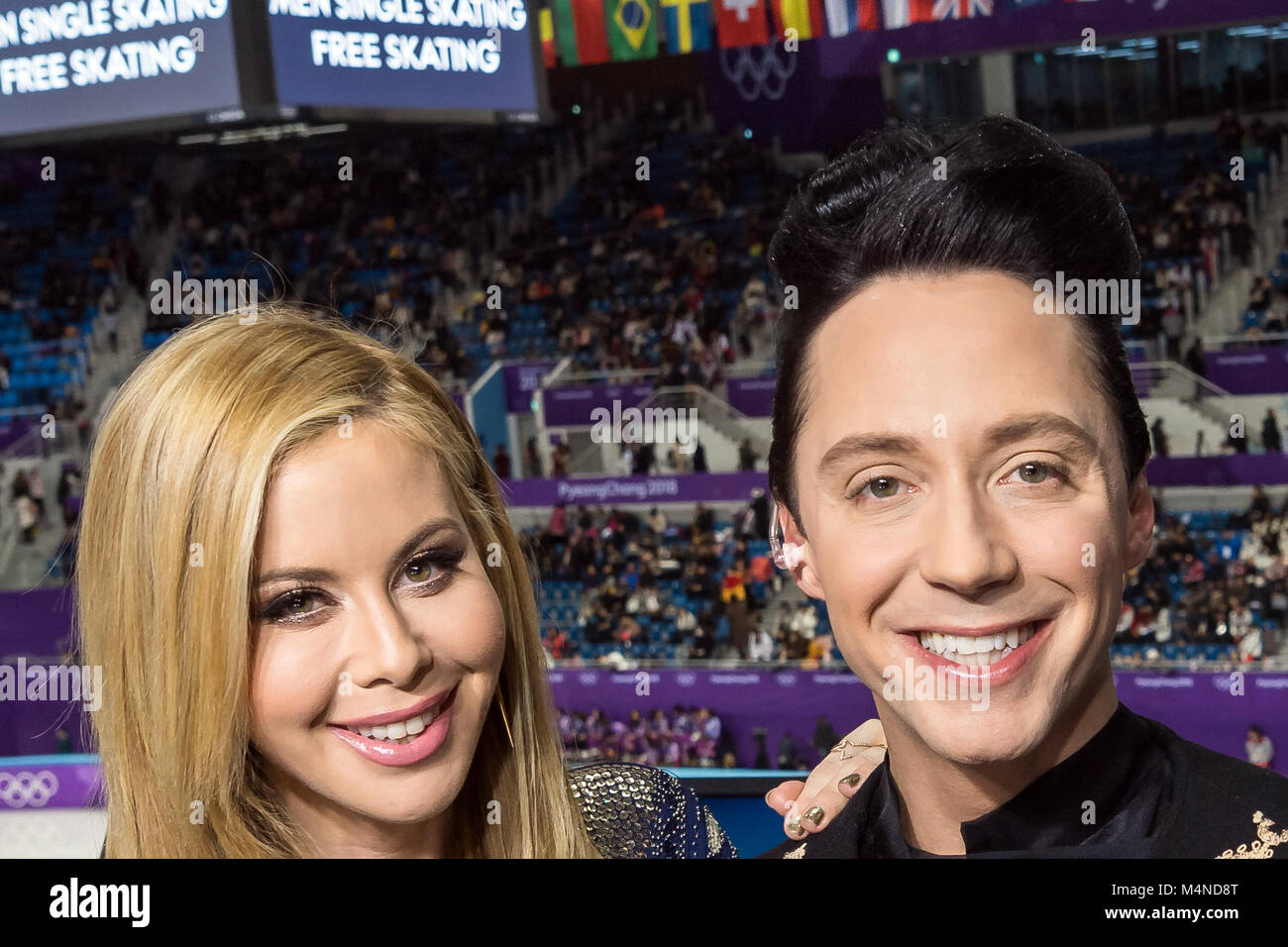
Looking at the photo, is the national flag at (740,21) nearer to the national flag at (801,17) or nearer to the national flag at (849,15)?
the national flag at (801,17)

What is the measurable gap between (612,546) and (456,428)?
841 cm

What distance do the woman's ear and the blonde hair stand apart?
0.41m

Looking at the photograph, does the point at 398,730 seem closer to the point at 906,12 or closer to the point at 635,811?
the point at 635,811

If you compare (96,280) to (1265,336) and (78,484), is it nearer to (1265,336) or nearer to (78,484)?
(78,484)

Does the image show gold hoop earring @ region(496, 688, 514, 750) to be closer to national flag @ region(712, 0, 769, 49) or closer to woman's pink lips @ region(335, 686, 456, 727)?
woman's pink lips @ region(335, 686, 456, 727)

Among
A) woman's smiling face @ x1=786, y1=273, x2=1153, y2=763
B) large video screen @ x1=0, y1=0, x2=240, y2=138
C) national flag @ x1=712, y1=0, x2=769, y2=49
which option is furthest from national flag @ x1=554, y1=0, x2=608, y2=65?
woman's smiling face @ x1=786, y1=273, x2=1153, y2=763

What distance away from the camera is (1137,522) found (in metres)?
1.86

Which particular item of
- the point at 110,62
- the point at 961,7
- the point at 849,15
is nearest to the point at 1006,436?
the point at 110,62

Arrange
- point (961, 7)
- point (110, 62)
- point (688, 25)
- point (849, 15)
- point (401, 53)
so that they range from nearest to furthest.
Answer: point (110, 62)
point (401, 53)
point (961, 7)
point (849, 15)
point (688, 25)

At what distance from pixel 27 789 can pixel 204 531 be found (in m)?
7.06

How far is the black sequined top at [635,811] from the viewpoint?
210 cm

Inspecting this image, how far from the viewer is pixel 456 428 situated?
5.83ft

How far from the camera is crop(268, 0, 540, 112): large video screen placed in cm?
894

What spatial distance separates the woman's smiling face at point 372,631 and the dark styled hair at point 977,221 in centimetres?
59
